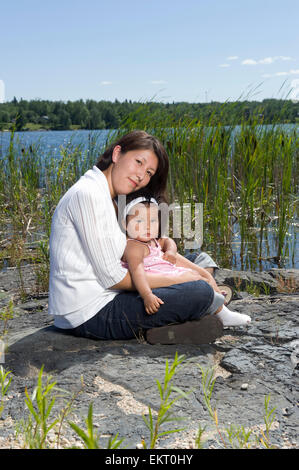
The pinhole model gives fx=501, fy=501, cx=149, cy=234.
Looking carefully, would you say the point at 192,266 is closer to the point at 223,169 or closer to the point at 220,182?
the point at 220,182

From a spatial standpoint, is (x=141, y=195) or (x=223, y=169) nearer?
(x=141, y=195)

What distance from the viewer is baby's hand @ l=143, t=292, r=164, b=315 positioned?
2592 millimetres

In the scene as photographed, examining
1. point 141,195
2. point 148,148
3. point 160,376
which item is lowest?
point 160,376

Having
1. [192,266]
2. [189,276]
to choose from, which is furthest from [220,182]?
[189,276]

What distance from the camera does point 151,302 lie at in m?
2.59

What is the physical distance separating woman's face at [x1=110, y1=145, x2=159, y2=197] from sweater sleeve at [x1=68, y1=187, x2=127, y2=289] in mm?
184

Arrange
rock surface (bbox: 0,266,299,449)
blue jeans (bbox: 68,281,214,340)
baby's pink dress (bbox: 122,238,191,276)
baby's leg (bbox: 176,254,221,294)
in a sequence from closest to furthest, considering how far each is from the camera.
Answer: rock surface (bbox: 0,266,299,449) → blue jeans (bbox: 68,281,214,340) → baby's pink dress (bbox: 122,238,191,276) → baby's leg (bbox: 176,254,221,294)

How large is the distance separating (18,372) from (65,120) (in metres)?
12.1

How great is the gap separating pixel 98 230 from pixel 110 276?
10.1 inches

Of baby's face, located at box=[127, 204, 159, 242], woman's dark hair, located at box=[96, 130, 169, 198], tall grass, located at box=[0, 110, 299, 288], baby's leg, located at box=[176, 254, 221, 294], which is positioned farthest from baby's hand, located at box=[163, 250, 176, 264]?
tall grass, located at box=[0, 110, 299, 288]

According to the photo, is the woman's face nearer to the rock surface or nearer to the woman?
the woman

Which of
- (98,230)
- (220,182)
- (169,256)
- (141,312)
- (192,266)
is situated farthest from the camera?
(220,182)

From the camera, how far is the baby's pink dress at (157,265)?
9.29 feet
